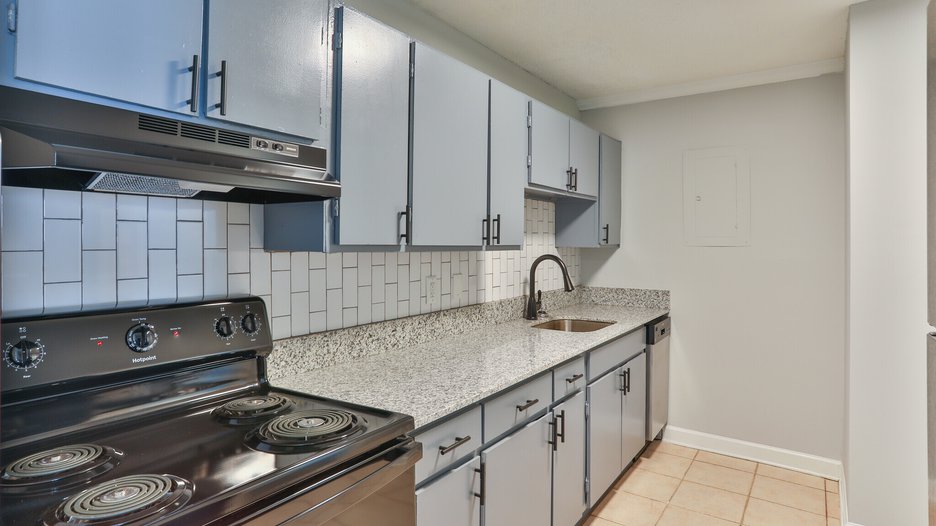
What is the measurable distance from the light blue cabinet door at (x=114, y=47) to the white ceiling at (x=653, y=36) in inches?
55.7

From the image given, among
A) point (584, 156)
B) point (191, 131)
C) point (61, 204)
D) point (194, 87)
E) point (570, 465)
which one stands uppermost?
point (584, 156)

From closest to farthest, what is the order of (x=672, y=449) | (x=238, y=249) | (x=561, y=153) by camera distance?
(x=238, y=249) < (x=561, y=153) < (x=672, y=449)

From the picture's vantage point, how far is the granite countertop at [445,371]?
161cm

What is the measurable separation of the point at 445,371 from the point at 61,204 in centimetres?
123

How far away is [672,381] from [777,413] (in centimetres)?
64

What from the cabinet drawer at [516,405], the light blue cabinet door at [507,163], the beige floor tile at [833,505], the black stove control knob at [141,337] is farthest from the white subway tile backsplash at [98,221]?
the beige floor tile at [833,505]

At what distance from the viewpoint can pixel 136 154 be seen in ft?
3.65

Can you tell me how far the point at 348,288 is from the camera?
2115 millimetres

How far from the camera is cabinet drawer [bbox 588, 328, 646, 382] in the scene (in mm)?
2590

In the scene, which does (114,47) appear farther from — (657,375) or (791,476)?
(791,476)

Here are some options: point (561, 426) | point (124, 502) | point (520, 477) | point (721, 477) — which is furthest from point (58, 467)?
point (721, 477)

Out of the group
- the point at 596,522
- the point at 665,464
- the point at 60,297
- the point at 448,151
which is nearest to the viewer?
the point at 60,297

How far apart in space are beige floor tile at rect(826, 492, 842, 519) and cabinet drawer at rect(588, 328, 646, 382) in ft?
3.99

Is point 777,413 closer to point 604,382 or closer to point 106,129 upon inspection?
point 604,382
